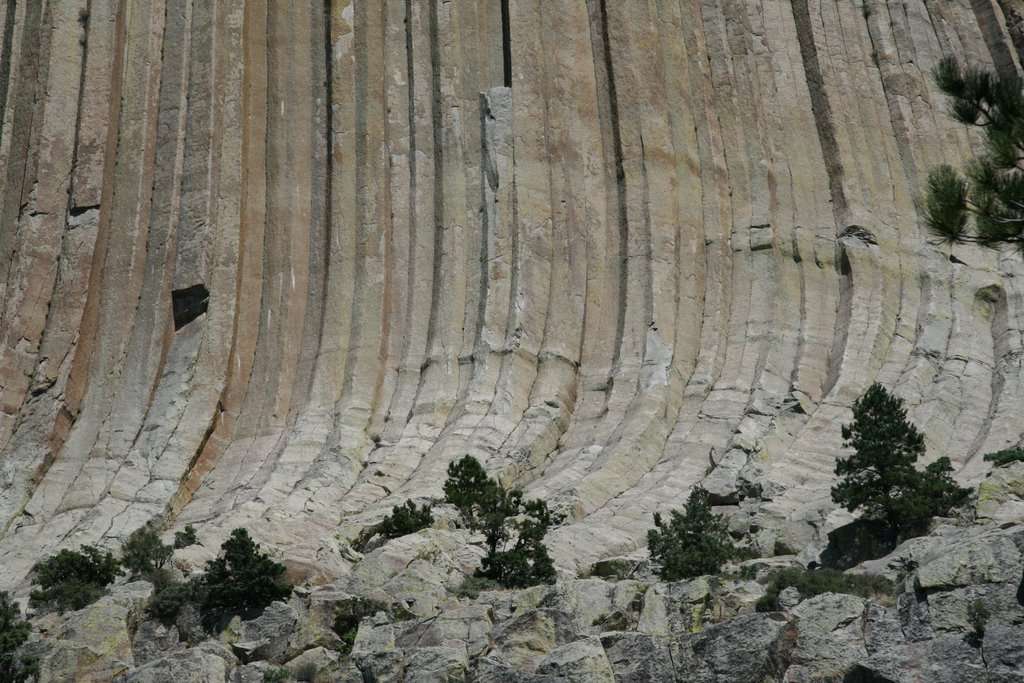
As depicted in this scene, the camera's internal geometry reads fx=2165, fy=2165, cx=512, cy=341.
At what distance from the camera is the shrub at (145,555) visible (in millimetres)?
24938

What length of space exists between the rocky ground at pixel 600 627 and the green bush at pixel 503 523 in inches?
14.9

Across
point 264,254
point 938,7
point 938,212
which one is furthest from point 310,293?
point 938,212

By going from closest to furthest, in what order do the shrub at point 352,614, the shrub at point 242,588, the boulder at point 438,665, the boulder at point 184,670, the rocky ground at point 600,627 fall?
1. the rocky ground at point 600,627
2. the boulder at point 438,665
3. the boulder at point 184,670
4. the shrub at point 352,614
5. the shrub at point 242,588

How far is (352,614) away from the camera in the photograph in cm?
2270

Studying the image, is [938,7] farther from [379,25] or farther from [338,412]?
[338,412]

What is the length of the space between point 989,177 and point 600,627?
6.32 metres

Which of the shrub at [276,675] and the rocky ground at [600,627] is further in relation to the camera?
the shrub at [276,675]

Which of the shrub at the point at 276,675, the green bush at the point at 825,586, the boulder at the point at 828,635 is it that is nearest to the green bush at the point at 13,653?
the shrub at the point at 276,675

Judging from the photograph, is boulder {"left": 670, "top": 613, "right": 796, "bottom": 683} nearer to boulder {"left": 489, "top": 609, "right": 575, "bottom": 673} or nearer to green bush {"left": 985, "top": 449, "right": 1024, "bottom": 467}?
boulder {"left": 489, "top": 609, "right": 575, "bottom": 673}

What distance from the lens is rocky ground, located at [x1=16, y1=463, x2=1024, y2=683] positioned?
754 inches

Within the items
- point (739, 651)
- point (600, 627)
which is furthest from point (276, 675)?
point (739, 651)

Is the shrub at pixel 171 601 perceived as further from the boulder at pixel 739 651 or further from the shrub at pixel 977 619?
the shrub at pixel 977 619

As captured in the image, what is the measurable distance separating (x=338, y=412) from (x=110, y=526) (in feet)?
12.9

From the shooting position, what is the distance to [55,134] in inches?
1321
